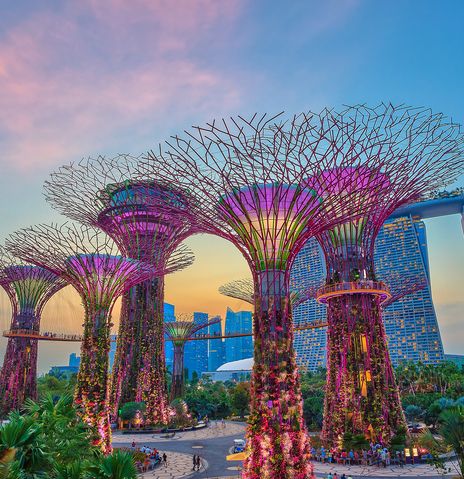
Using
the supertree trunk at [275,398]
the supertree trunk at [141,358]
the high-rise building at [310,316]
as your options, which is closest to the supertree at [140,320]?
the supertree trunk at [141,358]

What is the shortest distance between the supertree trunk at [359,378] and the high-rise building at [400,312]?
60.2 meters

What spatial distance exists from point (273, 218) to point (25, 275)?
29301mm

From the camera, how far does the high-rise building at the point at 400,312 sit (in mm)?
86250

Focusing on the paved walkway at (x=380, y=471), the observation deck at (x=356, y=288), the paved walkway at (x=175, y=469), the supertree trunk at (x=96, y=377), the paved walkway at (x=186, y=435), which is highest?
the observation deck at (x=356, y=288)

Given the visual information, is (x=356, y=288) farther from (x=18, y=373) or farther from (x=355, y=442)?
(x=18, y=373)

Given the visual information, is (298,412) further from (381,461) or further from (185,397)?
(185,397)

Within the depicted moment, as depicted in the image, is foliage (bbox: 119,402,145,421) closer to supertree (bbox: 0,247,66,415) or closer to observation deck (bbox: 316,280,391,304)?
supertree (bbox: 0,247,66,415)

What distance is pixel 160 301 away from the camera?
37.1 m

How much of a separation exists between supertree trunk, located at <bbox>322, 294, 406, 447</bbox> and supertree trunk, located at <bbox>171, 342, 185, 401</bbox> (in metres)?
27.6

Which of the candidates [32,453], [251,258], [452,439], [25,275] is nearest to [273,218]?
[251,258]

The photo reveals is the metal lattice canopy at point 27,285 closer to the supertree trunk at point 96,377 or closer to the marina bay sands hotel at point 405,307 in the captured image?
the supertree trunk at point 96,377

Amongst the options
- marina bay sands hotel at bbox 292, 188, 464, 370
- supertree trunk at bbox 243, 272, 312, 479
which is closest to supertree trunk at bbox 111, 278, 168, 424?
supertree trunk at bbox 243, 272, 312, 479

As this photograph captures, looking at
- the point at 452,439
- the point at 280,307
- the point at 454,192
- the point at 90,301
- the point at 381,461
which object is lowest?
the point at 381,461

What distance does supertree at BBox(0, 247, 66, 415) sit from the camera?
37.2 m
